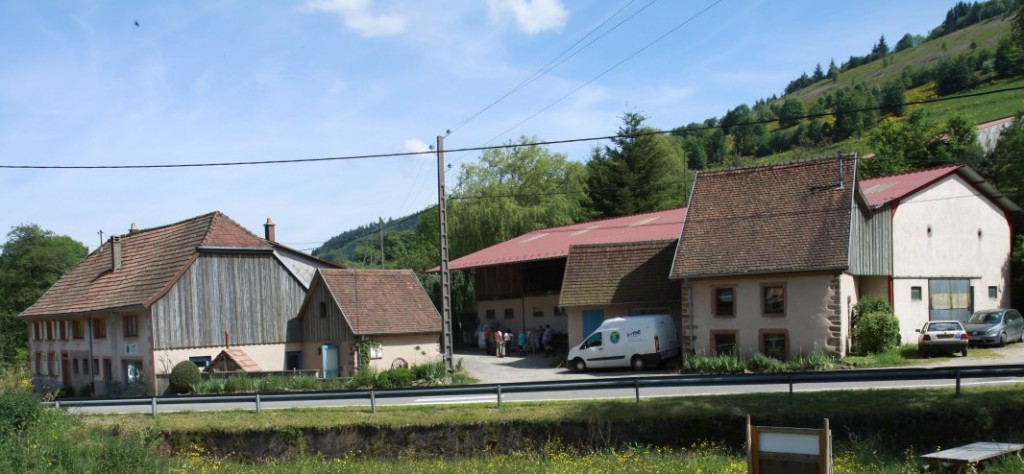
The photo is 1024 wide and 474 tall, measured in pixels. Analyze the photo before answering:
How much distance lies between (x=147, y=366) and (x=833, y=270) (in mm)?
28302

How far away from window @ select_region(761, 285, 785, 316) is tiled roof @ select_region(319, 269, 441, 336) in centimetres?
1484

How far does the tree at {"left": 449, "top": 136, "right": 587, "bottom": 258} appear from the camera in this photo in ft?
206

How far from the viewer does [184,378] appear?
114 ft

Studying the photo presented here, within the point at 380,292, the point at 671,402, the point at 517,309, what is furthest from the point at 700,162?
the point at 671,402

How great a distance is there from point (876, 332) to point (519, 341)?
57.7 feet

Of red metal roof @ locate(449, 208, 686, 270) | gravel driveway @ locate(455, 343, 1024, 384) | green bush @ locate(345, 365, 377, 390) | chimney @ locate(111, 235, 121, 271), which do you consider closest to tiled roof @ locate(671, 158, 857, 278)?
gravel driveway @ locate(455, 343, 1024, 384)

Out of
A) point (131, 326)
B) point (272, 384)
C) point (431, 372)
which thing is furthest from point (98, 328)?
point (431, 372)

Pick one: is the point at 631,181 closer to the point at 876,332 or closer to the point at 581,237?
the point at 581,237

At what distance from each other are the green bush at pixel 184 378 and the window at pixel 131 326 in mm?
5588

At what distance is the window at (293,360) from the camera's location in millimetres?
41469

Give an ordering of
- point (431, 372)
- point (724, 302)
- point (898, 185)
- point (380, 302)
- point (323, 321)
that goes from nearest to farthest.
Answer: point (431, 372)
point (724, 302)
point (898, 185)
point (380, 302)
point (323, 321)

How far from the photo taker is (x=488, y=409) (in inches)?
776

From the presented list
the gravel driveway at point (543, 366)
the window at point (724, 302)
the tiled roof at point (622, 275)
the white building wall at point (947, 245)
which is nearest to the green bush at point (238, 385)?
the gravel driveway at point (543, 366)

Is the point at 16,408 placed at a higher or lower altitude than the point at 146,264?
lower
